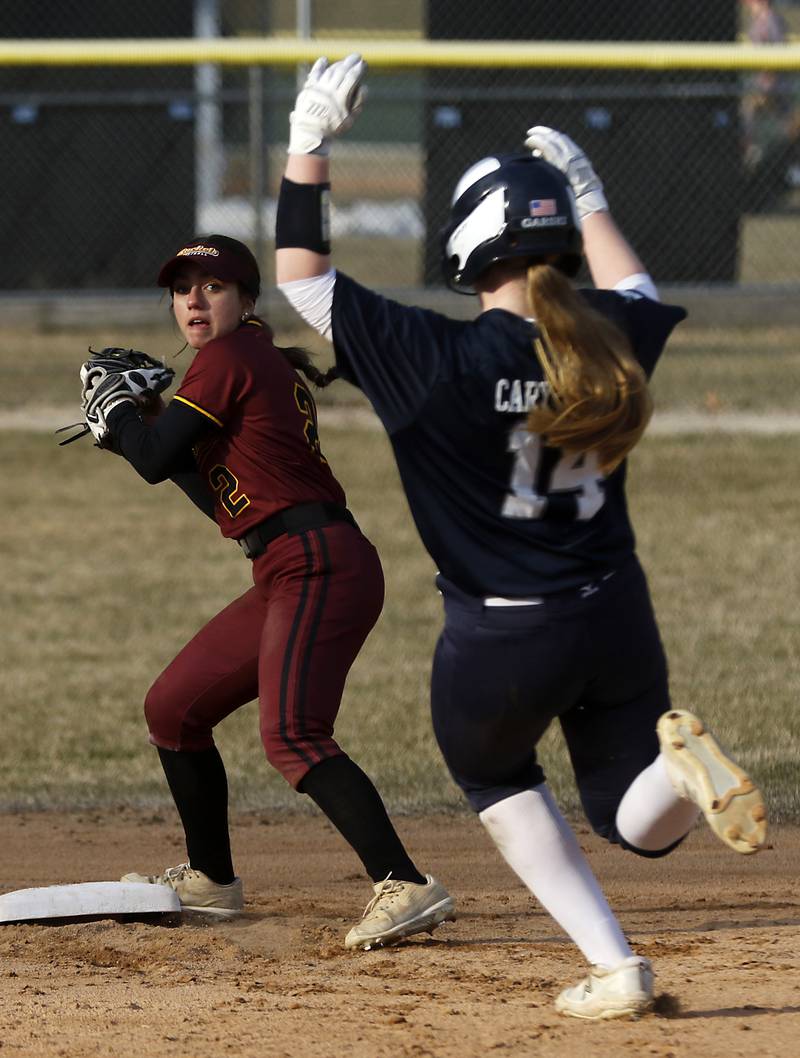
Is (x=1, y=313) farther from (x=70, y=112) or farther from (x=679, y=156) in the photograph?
(x=679, y=156)

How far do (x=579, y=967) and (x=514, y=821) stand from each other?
2.36ft

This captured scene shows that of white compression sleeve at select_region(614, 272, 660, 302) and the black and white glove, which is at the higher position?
white compression sleeve at select_region(614, 272, 660, 302)

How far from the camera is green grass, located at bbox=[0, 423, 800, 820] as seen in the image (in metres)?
6.18

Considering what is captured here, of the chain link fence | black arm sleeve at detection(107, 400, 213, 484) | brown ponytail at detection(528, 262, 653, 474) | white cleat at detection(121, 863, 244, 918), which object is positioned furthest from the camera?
the chain link fence

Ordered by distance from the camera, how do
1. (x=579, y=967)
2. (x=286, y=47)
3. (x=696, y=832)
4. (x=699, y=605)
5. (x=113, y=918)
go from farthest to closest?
1. (x=286, y=47)
2. (x=699, y=605)
3. (x=696, y=832)
4. (x=113, y=918)
5. (x=579, y=967)

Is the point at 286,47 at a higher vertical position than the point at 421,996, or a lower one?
higher

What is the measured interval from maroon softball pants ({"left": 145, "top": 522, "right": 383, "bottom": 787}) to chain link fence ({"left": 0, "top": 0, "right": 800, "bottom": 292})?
8964 mm

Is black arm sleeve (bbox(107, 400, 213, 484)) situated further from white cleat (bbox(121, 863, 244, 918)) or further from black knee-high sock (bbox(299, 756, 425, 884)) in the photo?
white cleat (bbox(121, 863, 244, 918))

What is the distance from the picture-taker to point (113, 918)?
4359 mm

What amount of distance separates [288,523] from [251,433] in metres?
0.23

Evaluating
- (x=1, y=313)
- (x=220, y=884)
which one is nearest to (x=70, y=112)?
(x=1, y=313)

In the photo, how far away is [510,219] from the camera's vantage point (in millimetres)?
3133

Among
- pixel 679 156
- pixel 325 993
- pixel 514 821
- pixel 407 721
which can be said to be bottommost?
pixel 407 721

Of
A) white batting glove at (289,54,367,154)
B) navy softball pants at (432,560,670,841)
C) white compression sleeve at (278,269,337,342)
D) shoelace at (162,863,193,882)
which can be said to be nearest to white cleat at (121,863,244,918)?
shoelace at (162,863,193,882)
